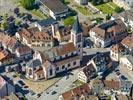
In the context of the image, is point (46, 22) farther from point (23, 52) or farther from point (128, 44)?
point (128, 44)

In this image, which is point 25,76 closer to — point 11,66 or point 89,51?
point 11,66

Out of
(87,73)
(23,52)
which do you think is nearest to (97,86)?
(87,73)

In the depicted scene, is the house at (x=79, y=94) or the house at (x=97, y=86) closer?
the house at (x=79, y=94)

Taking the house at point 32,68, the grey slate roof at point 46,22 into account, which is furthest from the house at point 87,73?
the grey slate roof at point 46,22

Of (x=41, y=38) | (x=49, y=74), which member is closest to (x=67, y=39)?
(x=41, y=38)

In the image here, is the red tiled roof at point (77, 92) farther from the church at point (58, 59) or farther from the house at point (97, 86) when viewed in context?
the church at point (58, 59)
